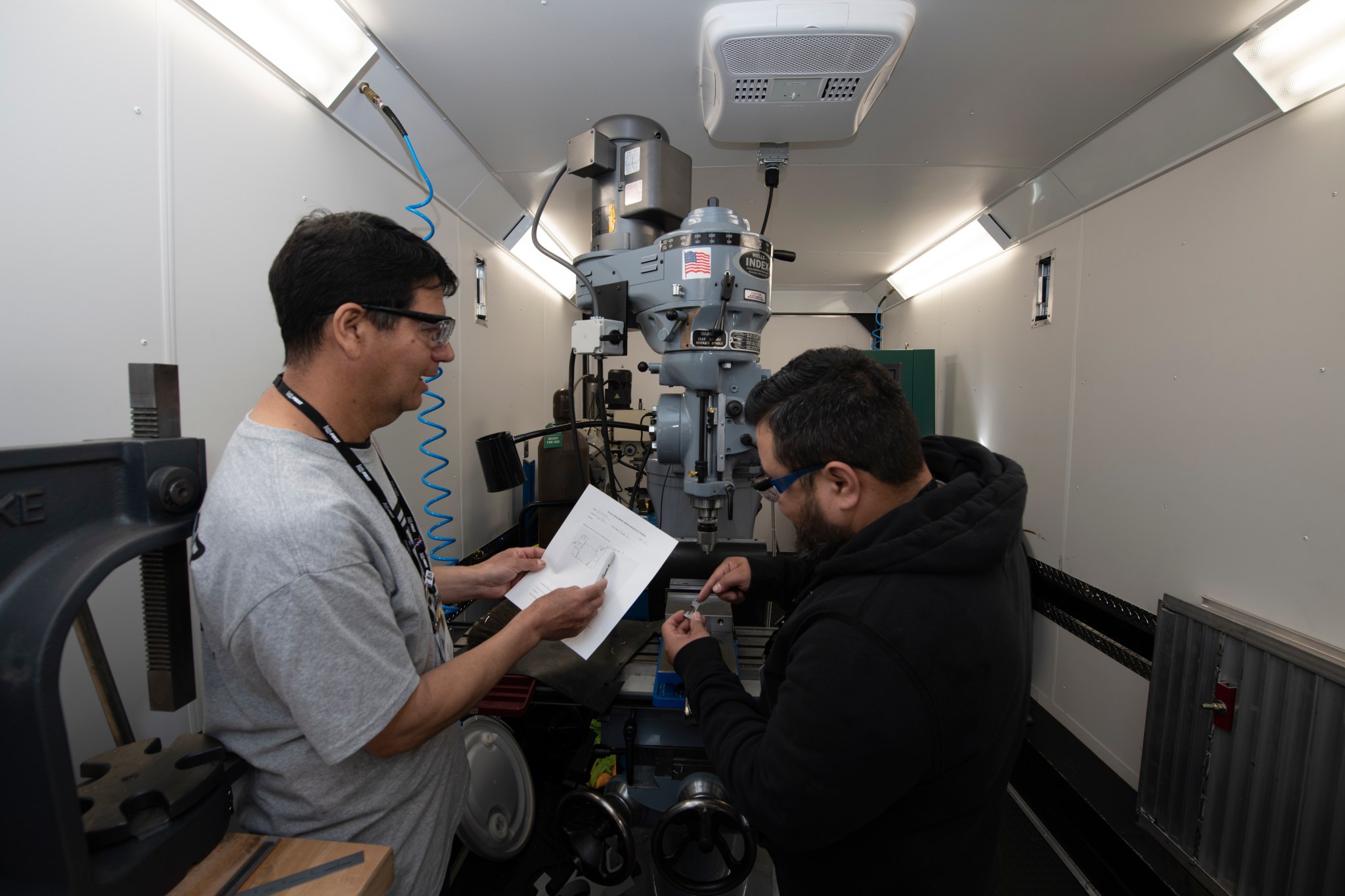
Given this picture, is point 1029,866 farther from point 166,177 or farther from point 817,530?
point 166,177

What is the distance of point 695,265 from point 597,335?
39 centimetres

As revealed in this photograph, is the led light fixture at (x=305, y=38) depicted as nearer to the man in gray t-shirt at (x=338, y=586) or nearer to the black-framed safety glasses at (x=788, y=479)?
the man in gray t-shirt at (x=338, y=586)

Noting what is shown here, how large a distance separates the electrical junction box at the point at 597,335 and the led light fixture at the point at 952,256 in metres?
2.31

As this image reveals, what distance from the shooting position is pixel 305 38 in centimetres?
142

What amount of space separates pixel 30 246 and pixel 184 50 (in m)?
0.59

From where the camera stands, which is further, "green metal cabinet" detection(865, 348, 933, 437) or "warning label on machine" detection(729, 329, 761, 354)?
"green metal cabinet" detection(865, 348, 933, 437)

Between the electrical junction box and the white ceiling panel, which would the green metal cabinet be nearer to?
the white ceiling panel

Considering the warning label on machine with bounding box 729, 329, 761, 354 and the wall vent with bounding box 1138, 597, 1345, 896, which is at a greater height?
the warning label on machine with bounding box 729, 329, 761, 354

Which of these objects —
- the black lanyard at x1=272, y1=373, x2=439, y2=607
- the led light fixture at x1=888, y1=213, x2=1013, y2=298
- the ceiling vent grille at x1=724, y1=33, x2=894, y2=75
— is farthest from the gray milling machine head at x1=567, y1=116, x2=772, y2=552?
the led light fixture at x1=888, y1=213, x2=1013, y2=298

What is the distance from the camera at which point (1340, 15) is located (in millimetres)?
1340

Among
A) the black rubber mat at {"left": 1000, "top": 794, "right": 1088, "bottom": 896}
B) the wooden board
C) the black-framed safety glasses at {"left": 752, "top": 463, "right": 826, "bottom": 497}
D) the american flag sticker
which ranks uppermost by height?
the american flag sticker

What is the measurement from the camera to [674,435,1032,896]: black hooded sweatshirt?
0.80m

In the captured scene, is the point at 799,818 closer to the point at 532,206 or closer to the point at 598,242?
the point at 598,242

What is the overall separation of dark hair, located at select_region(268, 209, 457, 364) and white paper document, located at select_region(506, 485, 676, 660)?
66 cm
